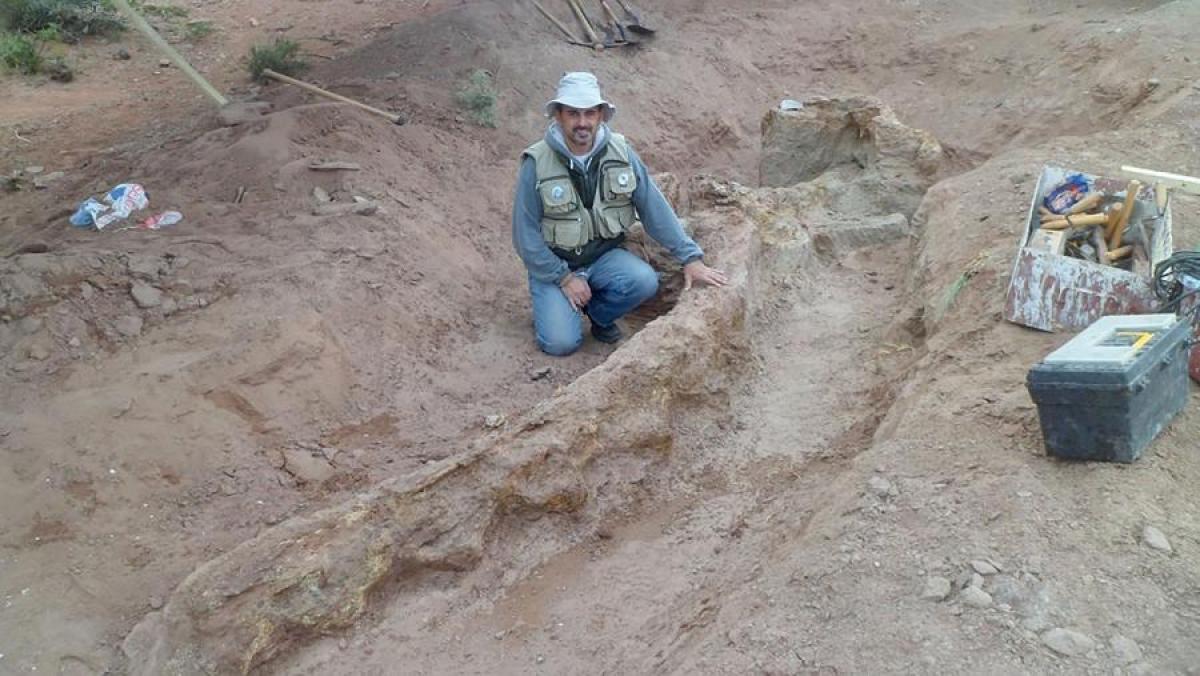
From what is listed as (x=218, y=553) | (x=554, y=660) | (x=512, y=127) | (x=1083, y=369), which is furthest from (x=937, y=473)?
(x=512, y=127)

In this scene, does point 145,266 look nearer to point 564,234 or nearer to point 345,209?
point 345,209

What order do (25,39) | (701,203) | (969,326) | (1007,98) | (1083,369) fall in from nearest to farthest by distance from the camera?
(1083,369) → (969,326) → (701,203) → (1007,98) → (25,39)

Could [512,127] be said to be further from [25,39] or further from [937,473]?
[25,39]

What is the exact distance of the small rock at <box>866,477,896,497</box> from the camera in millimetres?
2879

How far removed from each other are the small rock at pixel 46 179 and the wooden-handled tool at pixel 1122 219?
256 inches

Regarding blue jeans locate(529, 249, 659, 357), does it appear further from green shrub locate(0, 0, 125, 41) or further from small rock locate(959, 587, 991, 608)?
green shrub locate(0, 0, 125, 41)

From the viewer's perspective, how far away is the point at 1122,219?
3.83 m

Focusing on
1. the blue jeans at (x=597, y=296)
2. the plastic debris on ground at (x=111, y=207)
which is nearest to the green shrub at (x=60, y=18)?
the plastic debris on ground at (x=111, y=207)

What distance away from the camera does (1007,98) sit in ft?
24.2

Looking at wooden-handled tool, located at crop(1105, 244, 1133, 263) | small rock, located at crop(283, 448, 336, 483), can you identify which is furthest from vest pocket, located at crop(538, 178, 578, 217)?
wooden-handled tool, located at crop(1105, 244, 1133, 263)

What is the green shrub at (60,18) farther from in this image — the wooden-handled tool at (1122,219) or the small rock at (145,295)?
the wooden-handled tool at (1122,219)

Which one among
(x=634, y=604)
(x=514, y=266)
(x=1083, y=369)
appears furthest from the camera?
(x=514, y=266)

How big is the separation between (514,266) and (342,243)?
3.52 feet

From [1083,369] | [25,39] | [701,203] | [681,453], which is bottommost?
[25,39]
